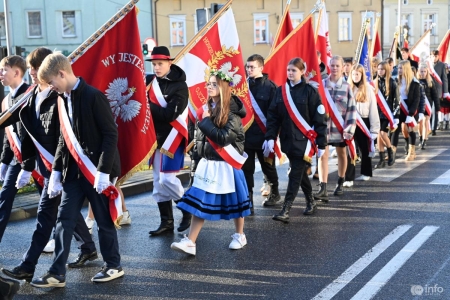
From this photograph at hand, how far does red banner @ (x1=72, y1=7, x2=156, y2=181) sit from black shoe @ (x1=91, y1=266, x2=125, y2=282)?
98cm

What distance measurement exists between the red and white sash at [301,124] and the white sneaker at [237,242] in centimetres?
164

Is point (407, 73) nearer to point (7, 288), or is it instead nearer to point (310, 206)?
point (310, 206)

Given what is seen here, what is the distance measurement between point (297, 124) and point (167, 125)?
158 cm

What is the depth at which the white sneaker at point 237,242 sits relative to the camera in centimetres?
711

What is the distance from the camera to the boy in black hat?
769 cm

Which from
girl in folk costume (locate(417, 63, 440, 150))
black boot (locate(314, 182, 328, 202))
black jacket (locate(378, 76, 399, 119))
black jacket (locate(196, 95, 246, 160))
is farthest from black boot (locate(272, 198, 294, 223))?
girl in folk costume (locate(417, 63, 440, 150))

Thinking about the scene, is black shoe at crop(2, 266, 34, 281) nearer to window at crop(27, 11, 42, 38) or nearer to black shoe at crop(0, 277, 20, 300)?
black shoe at crop(0, 277, 20, 300)

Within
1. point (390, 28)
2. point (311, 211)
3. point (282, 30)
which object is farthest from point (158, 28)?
point (311, 211)

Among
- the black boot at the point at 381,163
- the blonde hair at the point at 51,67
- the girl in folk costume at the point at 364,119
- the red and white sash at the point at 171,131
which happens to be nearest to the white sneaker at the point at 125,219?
the red and white sash at the point at 171,131

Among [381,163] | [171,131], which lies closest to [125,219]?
[171,131]

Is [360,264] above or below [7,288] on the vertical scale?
below

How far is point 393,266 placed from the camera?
20.8ft

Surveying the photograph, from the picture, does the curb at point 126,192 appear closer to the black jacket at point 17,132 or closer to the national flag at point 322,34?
the black jacket at point 17,132

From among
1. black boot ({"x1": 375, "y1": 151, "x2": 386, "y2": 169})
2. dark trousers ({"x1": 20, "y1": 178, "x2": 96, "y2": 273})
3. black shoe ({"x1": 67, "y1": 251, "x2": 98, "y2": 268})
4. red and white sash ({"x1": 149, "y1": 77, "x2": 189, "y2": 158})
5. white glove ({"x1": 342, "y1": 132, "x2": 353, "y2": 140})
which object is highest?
red and white sash ({"x1": 149, "y1": 77, "x2": 189, "y2": 158})
